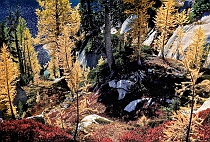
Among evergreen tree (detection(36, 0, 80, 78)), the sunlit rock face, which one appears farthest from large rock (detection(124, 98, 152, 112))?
evergreen tree (detection(36, 0, 80, 78))

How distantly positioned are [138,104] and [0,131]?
11842 millimetres

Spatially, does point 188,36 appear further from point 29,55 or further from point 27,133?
point 29,55

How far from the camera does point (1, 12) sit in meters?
107

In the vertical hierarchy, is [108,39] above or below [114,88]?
above

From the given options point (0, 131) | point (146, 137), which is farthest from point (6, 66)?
point (146, 137)

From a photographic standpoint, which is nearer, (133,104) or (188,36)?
(133,104)

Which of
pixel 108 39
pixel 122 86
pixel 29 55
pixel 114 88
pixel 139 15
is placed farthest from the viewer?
pixel 29 55

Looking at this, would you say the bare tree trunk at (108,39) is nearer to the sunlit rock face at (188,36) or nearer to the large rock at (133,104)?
the large rock at (133,104)

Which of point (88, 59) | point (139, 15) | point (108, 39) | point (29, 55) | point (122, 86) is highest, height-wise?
Answer: point (139, 15)

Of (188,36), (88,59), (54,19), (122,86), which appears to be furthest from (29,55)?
(122,86)

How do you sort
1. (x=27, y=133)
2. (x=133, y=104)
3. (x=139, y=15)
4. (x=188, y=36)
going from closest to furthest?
(x=27, y=133) → (x=133, y=104) → (x=139, y=15) → (x=188, y=36)

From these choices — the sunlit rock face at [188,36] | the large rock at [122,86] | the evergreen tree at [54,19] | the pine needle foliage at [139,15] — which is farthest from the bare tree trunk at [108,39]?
the sunlit rock face at [188,36]

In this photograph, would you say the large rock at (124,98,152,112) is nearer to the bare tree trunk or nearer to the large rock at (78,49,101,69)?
the bare tree trunk

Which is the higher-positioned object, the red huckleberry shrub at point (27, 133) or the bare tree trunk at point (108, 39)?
the bare tree trunk at point (108, 39)
